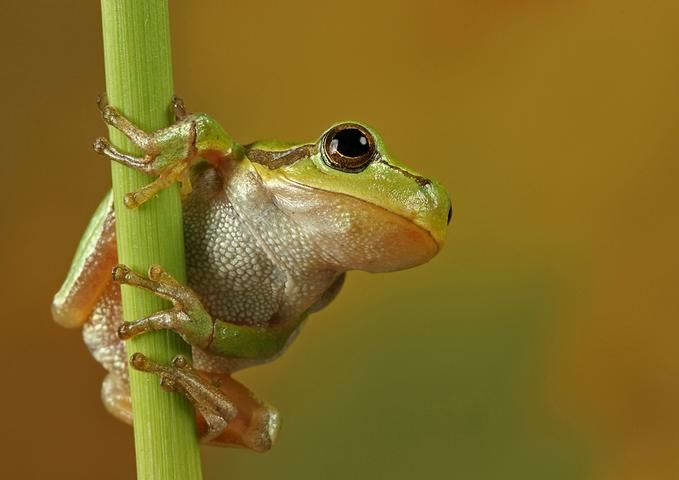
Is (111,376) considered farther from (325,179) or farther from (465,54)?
(465,54)

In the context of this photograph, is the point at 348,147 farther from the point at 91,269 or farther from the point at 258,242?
the point at 91,269

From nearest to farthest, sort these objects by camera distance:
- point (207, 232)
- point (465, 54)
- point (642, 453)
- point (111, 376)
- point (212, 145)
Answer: point (212, 145) < point (207, 232) < point (111, 376) < point (642, 453) < point (465, 54)

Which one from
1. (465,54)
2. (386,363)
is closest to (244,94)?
(465,54)

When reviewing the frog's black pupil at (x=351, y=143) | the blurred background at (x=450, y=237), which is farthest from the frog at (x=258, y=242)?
the blurred background at (x=450, y=237)

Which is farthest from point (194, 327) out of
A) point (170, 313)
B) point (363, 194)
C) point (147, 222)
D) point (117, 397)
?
point (117, 397)

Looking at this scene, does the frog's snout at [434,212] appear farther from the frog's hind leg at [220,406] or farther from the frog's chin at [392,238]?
the frog's hind leg at [220,406]

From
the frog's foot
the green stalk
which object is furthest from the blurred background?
the green stalk
